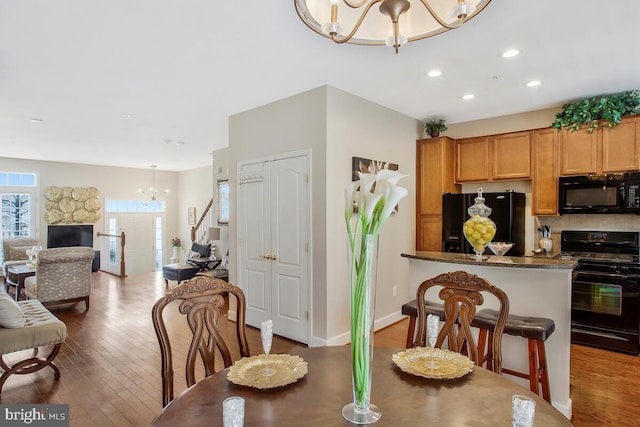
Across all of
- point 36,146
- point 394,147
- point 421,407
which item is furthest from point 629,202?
point 36,146

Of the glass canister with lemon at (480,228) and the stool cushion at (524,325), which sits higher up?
the glass canister with lemon at (480,228)

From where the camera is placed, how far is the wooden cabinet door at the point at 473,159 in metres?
4.85

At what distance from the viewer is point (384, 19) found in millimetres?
2098

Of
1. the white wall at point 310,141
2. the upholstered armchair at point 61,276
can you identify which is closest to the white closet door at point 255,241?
the white wall at point 310,141

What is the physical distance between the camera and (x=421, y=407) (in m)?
1.24

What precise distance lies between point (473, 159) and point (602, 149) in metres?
1.40

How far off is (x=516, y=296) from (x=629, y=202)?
7.75 feet

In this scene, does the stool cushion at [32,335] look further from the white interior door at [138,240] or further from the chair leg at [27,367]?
the white interior door at [138,240]

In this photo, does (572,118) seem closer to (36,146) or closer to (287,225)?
(287,225)

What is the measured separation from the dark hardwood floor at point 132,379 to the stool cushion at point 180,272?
81.8 inches

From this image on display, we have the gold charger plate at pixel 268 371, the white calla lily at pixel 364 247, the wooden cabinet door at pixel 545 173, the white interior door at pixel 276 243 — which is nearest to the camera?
the white calla lily at pixel 364 247

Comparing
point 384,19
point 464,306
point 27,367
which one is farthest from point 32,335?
point 384,19

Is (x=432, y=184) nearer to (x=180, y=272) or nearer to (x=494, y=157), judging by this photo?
(x=494, y=157)

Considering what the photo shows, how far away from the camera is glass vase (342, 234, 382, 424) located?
1146 millimetres
